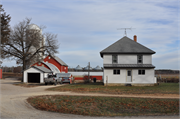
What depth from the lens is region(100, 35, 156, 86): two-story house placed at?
30266 mm

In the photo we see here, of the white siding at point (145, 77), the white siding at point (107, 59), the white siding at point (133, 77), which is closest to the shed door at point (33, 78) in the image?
the white siding at point (107, 59)

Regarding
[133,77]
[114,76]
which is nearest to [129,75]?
[133,77]

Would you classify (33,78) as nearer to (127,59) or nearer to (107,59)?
(107,59)

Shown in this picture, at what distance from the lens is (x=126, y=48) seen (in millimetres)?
31797

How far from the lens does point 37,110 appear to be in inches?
Result: 444

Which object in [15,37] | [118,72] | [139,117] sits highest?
[15,37]

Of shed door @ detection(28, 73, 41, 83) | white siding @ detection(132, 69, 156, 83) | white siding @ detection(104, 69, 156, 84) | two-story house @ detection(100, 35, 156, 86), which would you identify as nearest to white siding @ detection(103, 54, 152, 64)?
two-story house @ detection(100, 35, 156, 86)

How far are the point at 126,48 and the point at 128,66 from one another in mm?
3306

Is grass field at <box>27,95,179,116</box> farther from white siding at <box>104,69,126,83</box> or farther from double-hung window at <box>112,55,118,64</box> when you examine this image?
double-hung window at <box>112,55,118,64</box>

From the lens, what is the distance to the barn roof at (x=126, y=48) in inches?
1218

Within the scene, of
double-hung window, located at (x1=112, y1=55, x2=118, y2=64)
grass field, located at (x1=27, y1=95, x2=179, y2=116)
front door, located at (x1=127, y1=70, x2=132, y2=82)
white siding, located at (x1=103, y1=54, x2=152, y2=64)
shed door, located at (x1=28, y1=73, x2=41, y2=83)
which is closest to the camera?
grass field, located at (x1=27, y1=95, x2=179, y2=116)

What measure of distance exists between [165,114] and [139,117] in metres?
1.59

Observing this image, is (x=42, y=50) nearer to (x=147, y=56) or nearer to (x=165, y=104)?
(x=147, y=56)

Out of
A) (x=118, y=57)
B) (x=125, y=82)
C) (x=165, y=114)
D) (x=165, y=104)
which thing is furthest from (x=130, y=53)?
(x=165, y=114)
